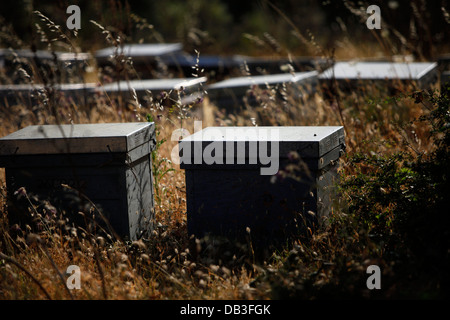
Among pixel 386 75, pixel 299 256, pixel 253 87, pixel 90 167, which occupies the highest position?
pixel 386 75

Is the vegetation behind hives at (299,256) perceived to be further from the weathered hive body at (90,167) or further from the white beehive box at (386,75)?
the white beehive box at (386,75)

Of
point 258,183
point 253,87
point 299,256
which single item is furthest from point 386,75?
point 299,256

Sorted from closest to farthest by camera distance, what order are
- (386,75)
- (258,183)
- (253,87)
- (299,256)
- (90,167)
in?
(299,256) < (258,183) < (90,167) < (253,87) < (386,75)

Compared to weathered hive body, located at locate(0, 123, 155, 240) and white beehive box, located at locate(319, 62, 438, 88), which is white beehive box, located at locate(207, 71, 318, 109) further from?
weathered hive body, located at locate(0, 123, 155, 240)

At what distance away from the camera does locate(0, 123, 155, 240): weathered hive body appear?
2912 mm

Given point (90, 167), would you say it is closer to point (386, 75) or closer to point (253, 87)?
point (253, 87)

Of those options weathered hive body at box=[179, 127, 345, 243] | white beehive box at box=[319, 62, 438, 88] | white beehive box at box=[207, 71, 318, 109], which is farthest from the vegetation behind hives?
white beehive box at box=[319, 62, 438, 88]

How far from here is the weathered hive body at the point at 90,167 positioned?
2.91 meters

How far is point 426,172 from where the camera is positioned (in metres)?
2.50

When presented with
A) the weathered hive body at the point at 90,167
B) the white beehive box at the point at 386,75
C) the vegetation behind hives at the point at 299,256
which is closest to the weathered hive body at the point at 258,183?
the vegetation behind hives at the point at 299,256

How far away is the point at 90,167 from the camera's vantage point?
9.75ft
